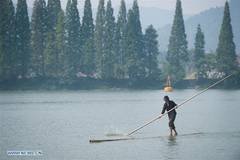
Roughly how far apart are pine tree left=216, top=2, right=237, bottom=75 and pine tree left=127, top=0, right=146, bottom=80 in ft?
45.5

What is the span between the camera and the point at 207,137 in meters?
30.9

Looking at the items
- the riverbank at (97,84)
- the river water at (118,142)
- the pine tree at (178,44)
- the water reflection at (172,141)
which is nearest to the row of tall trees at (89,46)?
the pine tree at (178,44)

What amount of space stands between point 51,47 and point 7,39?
778cm

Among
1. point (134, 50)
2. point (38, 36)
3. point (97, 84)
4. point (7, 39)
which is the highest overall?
point (38, 36)

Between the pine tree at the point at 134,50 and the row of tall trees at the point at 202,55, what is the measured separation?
5.41m

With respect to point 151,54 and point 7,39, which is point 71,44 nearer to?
point 7,39

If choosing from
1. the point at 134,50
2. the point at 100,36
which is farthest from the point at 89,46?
the point at 134,50

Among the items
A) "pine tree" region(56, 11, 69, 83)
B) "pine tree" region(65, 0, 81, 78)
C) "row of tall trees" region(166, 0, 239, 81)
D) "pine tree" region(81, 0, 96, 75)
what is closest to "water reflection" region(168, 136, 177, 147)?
"pine tree" region(56, 11, 69, 83)

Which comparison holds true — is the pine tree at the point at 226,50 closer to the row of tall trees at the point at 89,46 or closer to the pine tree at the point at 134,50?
the row of tall trees at the point at 89,46

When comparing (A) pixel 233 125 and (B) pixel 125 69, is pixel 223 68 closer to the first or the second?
(B) pixel 125 69

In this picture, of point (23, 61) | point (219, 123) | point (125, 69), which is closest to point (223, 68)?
point (125, 69)

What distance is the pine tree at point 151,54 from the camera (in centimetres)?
11512

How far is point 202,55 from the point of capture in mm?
116000

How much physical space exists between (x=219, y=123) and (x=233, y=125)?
1957mm
